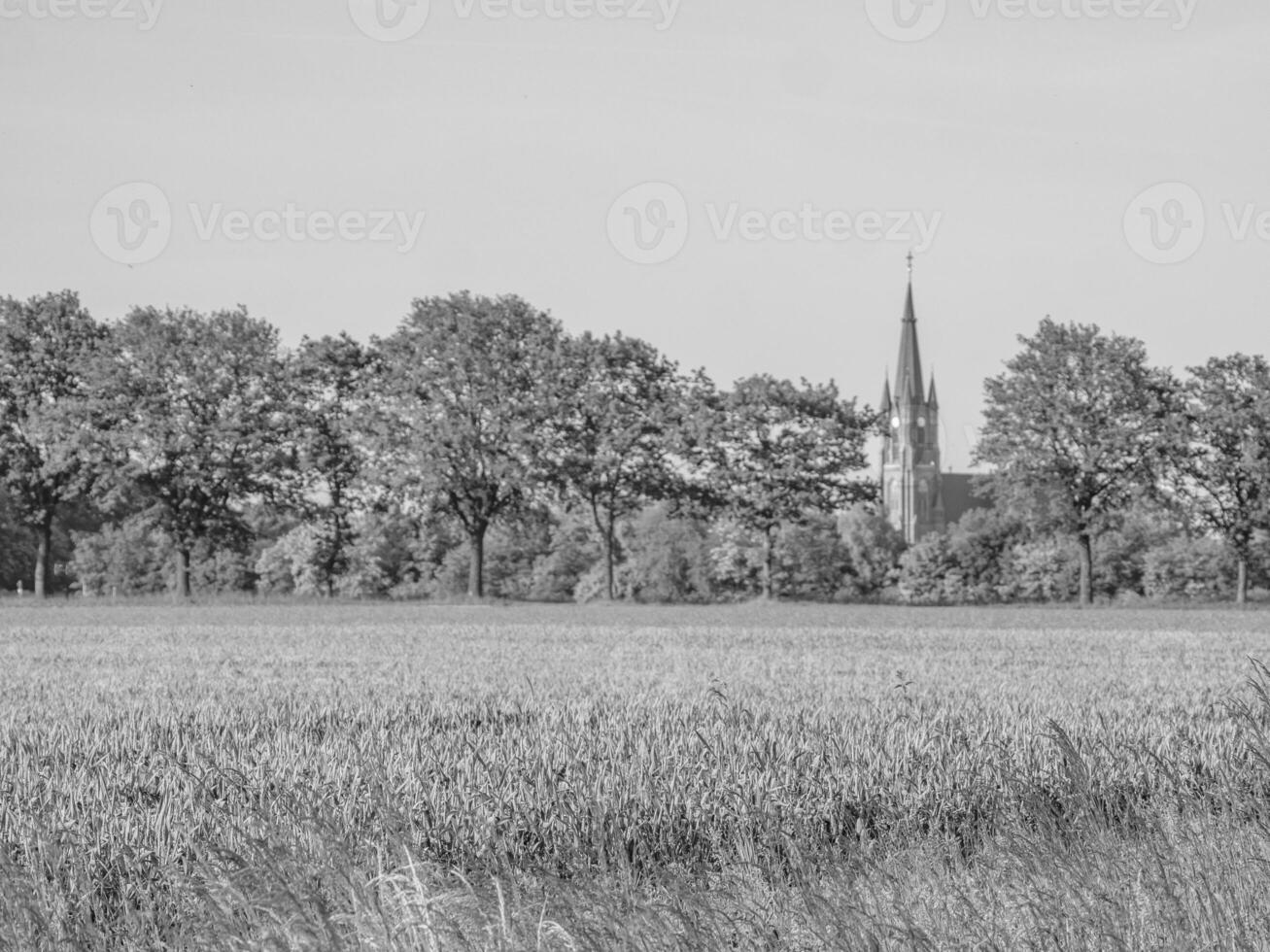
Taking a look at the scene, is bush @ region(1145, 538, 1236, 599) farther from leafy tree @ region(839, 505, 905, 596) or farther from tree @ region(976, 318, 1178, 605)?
tree @ region(976, 318, 1178, 605)

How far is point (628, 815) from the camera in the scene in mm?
8438

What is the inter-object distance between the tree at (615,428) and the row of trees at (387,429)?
109mm

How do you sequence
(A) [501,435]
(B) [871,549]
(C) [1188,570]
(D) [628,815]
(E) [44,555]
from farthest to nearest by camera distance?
(B) [871,549], (C) [1188,570], (E) [44,555], (A) [501,435], (D) [628,815]

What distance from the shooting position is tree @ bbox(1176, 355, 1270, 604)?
64.7 m

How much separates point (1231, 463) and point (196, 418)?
4566cm

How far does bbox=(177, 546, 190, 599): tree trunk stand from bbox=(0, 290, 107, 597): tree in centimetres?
487

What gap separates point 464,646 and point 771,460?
40480 millimetres

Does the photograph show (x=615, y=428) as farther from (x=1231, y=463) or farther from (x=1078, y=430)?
(x=1231, y=463)

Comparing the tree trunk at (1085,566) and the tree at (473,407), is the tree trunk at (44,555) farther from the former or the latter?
the tree trunk at (1085,566)

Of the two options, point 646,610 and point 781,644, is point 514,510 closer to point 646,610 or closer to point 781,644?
point 646,610

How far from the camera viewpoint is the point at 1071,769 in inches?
336

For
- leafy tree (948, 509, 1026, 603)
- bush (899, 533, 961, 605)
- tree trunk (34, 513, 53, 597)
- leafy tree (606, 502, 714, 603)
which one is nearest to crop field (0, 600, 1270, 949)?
tree trunk (34, 513, 53, 597)

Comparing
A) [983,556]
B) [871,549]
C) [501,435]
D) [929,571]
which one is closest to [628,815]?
[501,435]

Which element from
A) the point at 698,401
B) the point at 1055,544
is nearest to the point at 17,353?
the point at 698,401
